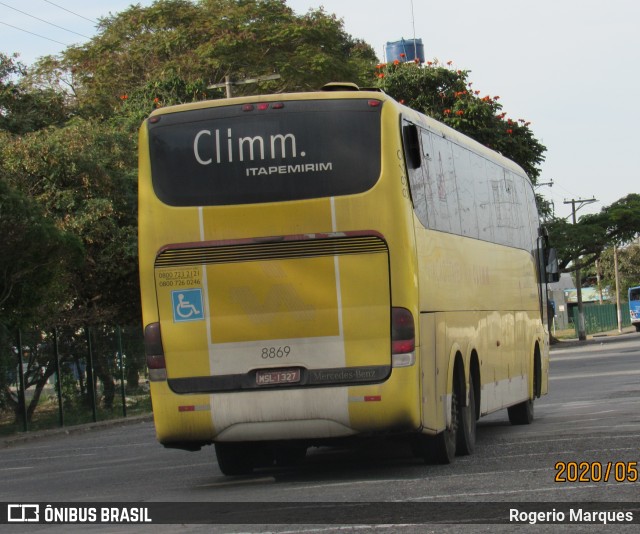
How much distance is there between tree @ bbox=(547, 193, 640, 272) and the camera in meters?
60.2

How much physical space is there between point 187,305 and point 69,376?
1717cm

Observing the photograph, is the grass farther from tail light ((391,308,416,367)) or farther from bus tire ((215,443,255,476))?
tail light ((391,308,416,367))

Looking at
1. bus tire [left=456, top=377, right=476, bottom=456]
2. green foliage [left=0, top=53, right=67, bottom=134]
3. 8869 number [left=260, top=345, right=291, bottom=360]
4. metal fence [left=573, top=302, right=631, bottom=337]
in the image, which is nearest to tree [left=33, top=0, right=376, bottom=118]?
green foliage [left=0, top=53, right=67, bottom=134]

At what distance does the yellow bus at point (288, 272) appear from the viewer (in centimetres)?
1222

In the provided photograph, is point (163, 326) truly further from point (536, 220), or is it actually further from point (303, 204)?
point (536, 220)

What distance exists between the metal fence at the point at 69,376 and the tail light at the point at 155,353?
45.4ft

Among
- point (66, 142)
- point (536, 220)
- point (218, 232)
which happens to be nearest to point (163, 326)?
point (218, 232)

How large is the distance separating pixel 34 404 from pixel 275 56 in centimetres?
3286

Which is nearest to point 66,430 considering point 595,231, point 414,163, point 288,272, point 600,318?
point 288,272

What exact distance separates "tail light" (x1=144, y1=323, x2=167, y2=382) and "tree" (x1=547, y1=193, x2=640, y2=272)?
4765cm

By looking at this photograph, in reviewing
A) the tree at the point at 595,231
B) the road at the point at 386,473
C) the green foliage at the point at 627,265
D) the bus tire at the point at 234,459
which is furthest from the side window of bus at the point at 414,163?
the green foliage at the point at 627,265

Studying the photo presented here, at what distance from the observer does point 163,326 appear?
1268 centimetres

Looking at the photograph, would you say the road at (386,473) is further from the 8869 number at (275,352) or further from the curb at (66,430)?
the curb at (66,430)

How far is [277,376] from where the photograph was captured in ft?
A: 40.5
